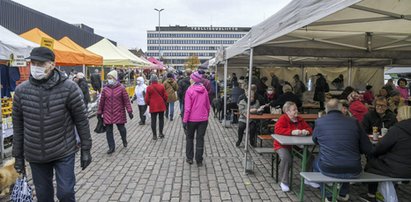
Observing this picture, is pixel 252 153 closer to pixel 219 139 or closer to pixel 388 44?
pixel 219 139

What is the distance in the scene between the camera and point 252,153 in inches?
301

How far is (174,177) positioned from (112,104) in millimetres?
2483

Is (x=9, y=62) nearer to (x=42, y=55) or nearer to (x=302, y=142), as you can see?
(x=42, y=55)

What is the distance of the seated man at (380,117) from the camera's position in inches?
219

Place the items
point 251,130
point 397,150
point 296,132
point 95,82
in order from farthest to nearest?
1. point 95,82
2. point 251,130
3. point 296,132
4. point 397,150

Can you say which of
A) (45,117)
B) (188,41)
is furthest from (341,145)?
(188,41)

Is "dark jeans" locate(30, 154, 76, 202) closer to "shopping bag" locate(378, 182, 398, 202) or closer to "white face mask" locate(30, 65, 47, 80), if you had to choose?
"white face mask" locate(30, 65, 47, 80)

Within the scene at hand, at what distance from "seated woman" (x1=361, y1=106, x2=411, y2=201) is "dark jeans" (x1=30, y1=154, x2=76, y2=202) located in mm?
3486

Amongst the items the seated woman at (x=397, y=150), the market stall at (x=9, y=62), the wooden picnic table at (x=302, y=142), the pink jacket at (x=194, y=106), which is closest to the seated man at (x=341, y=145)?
the seated woman at (x=397, y=150)

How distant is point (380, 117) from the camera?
5656 mm

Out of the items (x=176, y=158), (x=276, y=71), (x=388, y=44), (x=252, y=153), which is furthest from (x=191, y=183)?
(x=276, y=71)

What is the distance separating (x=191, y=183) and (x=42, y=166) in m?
2.61

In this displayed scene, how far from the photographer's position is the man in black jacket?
3.24 meters

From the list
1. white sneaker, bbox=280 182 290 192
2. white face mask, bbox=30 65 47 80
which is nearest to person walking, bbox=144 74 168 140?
white sneaker, bbox=280 182 290 192
